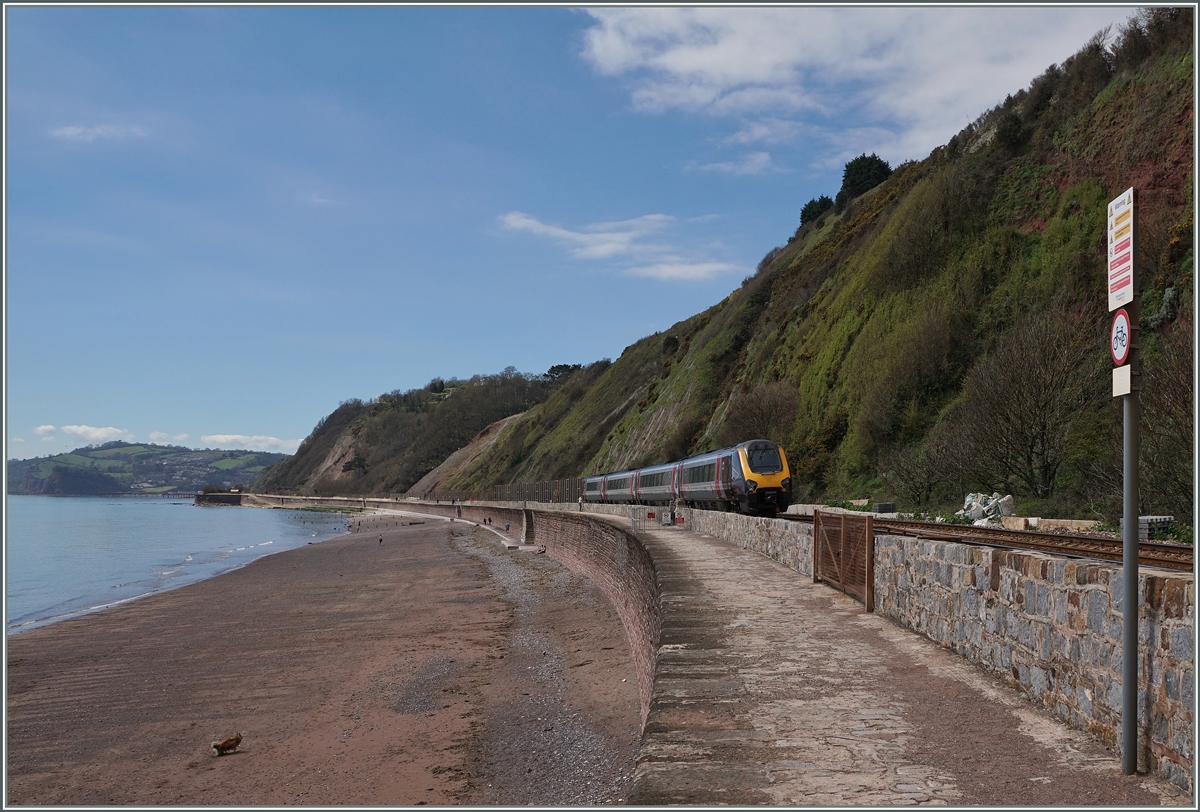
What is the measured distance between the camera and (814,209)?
8375cm

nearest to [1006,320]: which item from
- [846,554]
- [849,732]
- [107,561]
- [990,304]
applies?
[990,304]

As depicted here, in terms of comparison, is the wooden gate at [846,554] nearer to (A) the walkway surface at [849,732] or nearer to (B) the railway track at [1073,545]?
(B) the railway track at [1073,545]

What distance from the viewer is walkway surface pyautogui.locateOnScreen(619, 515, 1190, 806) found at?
431 centimetres

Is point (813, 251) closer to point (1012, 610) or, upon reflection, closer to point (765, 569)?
point (765, 569)

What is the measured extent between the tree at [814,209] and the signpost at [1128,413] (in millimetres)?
80163

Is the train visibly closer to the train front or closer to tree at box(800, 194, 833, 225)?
the train front

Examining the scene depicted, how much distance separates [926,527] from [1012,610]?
38.7ft

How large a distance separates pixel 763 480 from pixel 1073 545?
50.6 ft

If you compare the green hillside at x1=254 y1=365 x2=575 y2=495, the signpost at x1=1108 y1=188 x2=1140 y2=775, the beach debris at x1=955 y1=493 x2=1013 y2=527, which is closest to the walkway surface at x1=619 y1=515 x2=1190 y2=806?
the signpost at x1=1108 y1=188 x2=1140 y2=775

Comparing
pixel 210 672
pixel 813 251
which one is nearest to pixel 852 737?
pixel 210 672

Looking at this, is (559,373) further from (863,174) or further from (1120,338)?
(1120,338)

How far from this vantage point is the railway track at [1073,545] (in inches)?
349

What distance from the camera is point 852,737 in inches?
205

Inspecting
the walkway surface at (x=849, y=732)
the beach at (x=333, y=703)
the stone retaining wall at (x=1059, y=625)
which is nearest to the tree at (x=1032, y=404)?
the beach at (x=333, y=703)
